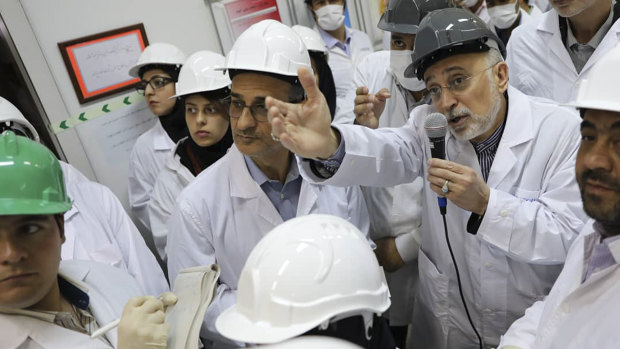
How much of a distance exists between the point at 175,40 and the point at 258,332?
2.92 m

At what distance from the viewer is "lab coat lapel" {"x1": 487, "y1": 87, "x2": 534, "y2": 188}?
1.49m

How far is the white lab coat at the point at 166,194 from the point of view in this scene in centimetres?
255

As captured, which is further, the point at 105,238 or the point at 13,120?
the point at 13,120

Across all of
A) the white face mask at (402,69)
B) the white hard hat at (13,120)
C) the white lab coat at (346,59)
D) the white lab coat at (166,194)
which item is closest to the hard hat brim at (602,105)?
the white face mask at (402,69)

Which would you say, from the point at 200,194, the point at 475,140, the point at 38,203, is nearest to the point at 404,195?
the point at 475,140

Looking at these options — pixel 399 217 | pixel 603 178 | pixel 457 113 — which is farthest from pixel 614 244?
pixel 399 217

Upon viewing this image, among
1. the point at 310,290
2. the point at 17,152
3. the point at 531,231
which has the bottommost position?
the point at 531,231

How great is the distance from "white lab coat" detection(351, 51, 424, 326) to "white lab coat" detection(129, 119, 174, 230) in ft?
4.77

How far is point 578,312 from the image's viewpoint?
1.07 m

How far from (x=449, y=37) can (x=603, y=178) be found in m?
0.69

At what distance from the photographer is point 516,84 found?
8.11 feet

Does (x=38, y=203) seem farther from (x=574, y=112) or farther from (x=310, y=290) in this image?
(x=574, y=112)

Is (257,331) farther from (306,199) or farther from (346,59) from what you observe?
(346,59)

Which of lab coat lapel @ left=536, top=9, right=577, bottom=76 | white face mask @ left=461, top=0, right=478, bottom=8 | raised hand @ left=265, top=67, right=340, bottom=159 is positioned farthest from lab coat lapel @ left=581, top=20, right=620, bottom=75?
white face mask @ left=461, top=0, right=478, bottom=8
